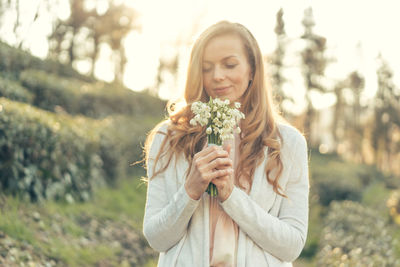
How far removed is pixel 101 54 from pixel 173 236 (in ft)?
94.6

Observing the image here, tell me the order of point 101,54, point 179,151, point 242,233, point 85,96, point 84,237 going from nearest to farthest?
point 242,233 → point 179,151 → point 84,237 → point 85,96 → point 101,54

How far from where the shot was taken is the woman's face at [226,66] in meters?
2.54

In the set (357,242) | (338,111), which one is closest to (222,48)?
(357,242)

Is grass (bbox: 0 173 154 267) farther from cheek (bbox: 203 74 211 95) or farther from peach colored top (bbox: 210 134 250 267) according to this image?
peach colored top (bbox: 210 134 250 267)

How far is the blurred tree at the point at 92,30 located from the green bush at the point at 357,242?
54.7 feet

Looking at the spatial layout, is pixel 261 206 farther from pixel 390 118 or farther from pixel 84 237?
pixel 390 118

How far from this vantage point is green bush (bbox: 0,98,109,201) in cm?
550

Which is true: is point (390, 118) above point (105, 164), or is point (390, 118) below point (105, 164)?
above

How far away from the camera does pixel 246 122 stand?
2582 millimetres

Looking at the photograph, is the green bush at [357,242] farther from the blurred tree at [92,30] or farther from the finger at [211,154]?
the blurred tree at [92,30]

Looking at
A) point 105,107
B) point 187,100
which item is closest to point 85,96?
point 105,107

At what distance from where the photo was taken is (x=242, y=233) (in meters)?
2.28

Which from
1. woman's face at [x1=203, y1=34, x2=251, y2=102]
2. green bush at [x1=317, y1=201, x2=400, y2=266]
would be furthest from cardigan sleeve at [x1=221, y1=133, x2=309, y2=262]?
green bush at [x1=317, y1=201, x2=400, y2=266]

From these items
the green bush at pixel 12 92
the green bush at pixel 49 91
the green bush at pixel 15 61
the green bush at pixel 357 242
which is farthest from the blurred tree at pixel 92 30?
the green bush at pixel 357 242
